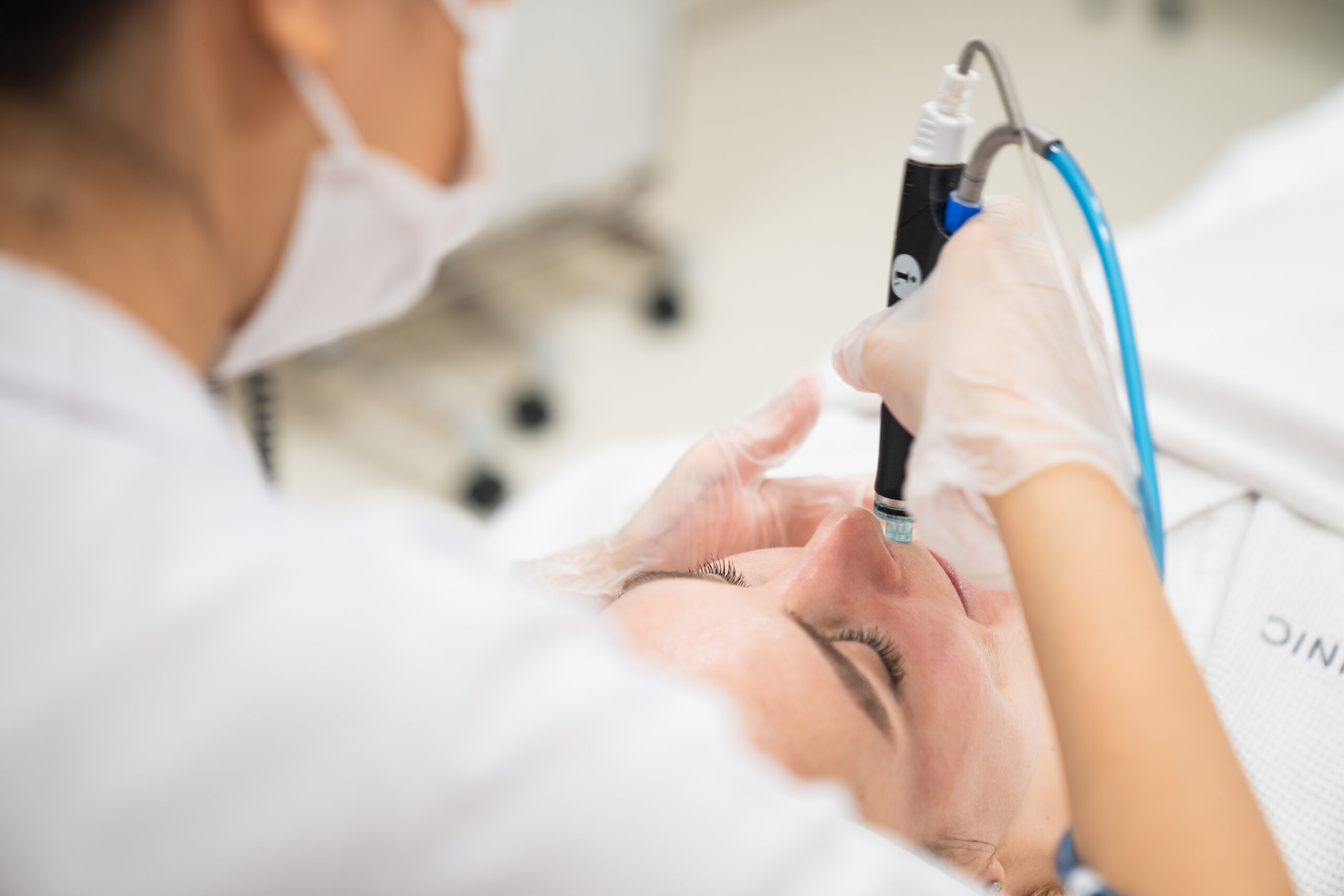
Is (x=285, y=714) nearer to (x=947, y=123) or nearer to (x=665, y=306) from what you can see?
(x=947, y=123)

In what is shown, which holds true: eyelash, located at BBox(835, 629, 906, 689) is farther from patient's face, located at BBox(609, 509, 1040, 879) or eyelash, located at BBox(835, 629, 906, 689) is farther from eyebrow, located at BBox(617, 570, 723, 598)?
eyebrow, located at BBox(617, 570, 723, 598)

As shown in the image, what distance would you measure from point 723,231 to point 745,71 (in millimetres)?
829

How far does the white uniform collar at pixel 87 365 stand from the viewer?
0.53m

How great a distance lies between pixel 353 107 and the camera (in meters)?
0.69

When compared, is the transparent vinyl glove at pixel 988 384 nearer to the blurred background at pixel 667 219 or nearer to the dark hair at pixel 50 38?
the dark hair at pixel 50 38

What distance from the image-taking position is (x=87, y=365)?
54 centimetres

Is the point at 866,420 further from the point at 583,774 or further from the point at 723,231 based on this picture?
the point at 723,231

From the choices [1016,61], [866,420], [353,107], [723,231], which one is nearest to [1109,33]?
[1016,61]

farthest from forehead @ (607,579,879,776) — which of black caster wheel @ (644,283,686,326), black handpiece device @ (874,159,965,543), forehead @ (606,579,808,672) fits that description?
black caster wheel @ (644,283,686,326)

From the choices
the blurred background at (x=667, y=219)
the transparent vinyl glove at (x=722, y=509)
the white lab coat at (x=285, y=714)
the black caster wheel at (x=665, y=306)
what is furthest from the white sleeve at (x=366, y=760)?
the black caster wheel at (x=665, y=306)

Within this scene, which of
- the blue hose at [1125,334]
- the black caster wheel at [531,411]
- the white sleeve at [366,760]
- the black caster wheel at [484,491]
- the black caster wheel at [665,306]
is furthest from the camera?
the black caster wheel at [665,306]

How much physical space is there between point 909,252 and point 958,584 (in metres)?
0.36

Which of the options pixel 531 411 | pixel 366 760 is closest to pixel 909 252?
pixel 366 760

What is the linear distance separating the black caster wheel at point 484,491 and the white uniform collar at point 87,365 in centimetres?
147
